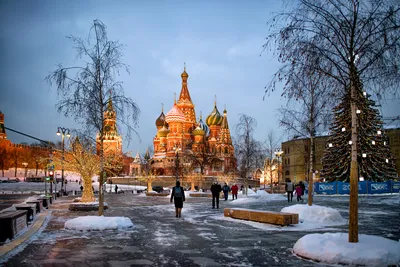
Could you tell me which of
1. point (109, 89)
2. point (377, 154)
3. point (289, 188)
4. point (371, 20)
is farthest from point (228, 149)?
point (371, 20)

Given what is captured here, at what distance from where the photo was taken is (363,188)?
40531 millimetres

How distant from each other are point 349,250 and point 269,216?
23.5 feet

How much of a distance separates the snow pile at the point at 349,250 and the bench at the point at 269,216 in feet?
18.0

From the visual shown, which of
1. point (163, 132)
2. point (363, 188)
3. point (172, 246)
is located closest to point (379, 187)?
point (363, 188)

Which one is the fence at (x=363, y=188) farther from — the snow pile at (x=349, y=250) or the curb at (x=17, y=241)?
the curb at (x=17, y=241)

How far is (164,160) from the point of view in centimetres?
9862

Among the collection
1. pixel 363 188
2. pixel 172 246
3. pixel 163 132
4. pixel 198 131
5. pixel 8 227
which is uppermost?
pixel 163 132

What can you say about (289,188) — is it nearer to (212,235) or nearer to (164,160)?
(212,235)

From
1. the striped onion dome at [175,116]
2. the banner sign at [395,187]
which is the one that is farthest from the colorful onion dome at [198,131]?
the banner sign at [395,187]

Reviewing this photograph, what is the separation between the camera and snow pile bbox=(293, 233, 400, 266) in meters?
8.05

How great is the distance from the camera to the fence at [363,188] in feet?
132

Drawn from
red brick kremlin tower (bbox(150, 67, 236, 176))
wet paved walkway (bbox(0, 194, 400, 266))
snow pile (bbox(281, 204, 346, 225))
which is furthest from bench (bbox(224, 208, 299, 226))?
red brick kremlin tower (bbox(150, 67, 236, 176))

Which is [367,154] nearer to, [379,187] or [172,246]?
[379,187]

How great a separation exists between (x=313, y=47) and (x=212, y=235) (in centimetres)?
685
